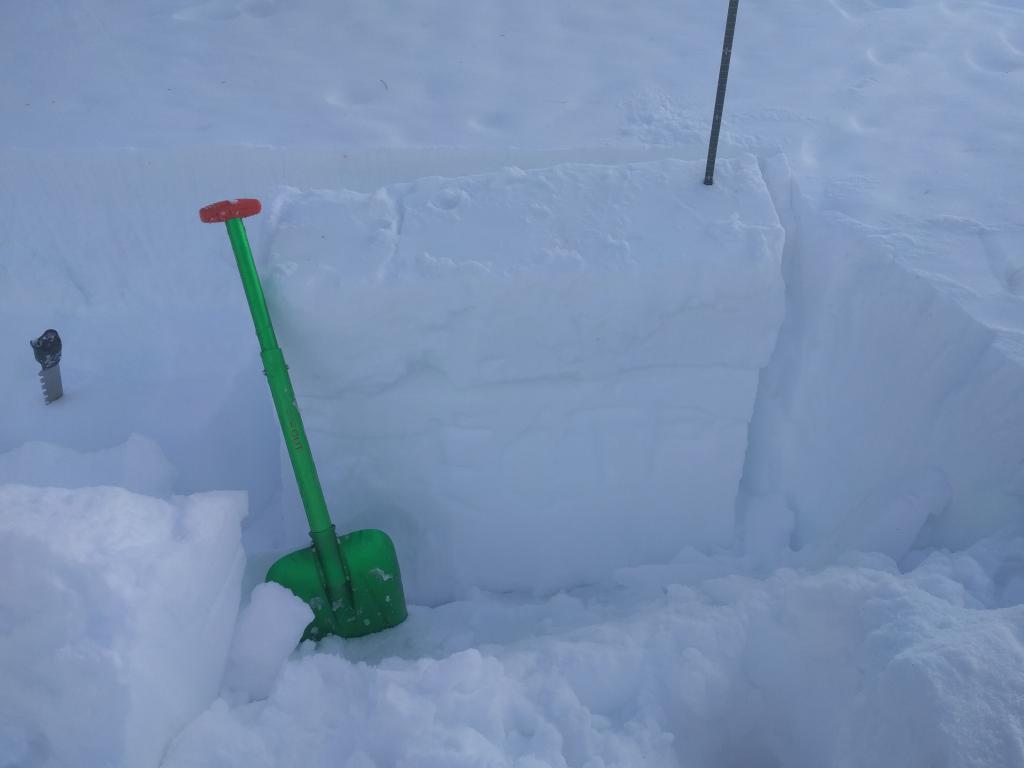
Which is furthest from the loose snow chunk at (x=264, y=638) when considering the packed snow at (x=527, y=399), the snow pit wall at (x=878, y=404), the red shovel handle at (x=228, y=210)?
the snow pit wall at (x=878, y=404)

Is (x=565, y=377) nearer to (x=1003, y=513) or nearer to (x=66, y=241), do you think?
(x=1003, y=513)

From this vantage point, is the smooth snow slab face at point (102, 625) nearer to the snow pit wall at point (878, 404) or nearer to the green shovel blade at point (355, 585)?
the green shovel blade at point (355, 585)

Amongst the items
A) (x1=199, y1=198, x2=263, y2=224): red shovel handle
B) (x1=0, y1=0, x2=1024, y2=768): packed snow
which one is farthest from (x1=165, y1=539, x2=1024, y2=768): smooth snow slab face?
(x1=199, y1=198, x2=263, y2=224): red shovel handle

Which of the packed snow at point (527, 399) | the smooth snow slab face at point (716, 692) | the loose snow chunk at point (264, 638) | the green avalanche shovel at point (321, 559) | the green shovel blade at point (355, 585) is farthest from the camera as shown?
the green shovel blade at point (355, 585)

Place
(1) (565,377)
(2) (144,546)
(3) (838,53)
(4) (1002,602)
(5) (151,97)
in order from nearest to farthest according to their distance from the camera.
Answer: (2) (144,546) < (4) (1002,602) < (1) (565,377) < (5) (151,97) < (3) (838,53)

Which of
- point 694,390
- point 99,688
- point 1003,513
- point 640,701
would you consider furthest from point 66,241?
point 1003,513

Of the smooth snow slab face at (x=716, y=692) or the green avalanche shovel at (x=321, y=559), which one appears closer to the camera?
the smooth snow slab face at (x=716, y=692)

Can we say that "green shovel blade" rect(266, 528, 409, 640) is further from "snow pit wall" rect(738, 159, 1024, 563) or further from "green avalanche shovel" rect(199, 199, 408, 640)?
"snow pit wall" rect(738, 159, 1024, 563)

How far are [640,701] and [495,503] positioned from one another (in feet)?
2.05

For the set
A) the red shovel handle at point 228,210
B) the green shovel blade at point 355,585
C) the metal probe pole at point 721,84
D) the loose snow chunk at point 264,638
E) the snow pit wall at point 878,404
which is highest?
the metal probe pole at point 721,84

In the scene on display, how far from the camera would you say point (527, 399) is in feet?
5.73

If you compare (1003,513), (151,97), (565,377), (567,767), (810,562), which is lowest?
(810,562)

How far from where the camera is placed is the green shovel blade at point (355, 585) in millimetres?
1675

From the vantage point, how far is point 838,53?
308cm
